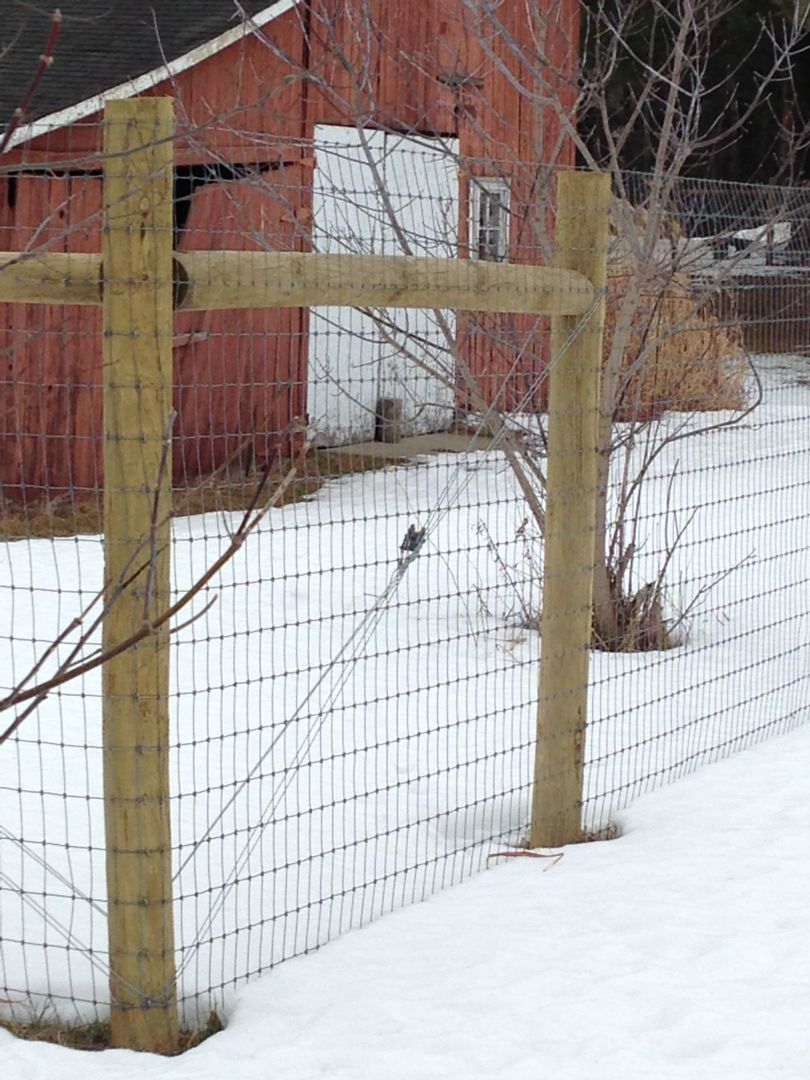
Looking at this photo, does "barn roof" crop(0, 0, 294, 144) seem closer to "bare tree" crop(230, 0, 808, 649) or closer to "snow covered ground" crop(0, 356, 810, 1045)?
"bare tree" crop(230, 0, 808, 649)

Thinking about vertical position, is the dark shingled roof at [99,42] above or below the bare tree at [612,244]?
above

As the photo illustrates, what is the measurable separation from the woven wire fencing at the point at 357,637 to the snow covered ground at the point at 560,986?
0.27 meters

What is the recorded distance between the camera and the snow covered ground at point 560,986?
3385 mm

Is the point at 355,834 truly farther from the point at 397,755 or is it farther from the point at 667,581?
the point at 667,581

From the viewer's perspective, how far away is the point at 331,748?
554 centimetres

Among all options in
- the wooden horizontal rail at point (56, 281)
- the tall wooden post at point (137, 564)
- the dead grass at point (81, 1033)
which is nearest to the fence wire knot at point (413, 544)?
the tall wooden post at point (137, 564)

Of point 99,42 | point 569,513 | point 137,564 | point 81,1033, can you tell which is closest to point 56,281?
point 137,564

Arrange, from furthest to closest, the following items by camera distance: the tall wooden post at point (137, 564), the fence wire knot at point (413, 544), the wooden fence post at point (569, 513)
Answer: the wooden fence post at point (569, 513), the fence wire knot at point (413, 544), the tall wooden post at point (137, 564)

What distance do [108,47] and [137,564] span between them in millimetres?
8890

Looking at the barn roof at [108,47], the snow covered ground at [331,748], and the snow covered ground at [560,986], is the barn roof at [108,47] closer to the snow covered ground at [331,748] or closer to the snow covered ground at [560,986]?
the snow covered ground at [331,748]

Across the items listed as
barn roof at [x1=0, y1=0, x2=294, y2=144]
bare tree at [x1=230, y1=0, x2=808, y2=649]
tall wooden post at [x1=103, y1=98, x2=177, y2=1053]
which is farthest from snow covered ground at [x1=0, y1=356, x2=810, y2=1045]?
barn roof at [x1=0, y1=0, x2=294, y2=144]

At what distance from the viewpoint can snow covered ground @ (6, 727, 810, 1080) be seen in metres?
3.38

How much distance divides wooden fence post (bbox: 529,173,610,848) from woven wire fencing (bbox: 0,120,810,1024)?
25 centimetres

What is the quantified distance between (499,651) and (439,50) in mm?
8271
